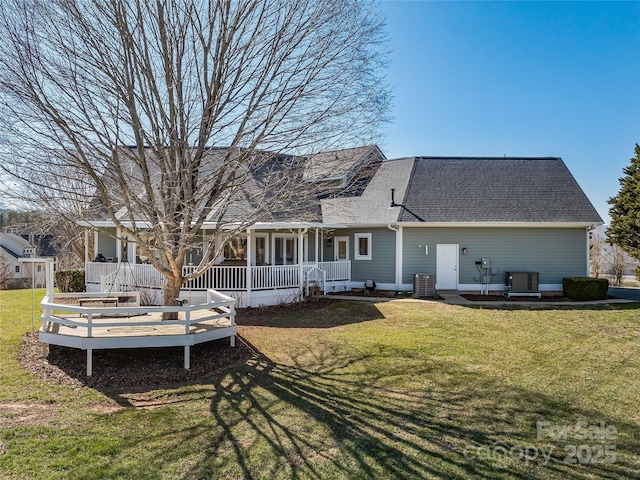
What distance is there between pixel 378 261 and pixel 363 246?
1.00 metres

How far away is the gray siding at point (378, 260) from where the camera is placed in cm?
1552

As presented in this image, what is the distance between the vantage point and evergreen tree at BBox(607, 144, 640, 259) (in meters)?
18.5

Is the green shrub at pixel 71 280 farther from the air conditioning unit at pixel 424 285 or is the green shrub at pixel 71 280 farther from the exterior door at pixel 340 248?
the air conditioning unit at pixel 424 285

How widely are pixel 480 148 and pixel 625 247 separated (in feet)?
28.7

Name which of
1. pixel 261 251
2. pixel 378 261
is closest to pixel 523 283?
pixel 378 261

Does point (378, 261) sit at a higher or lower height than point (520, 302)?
higher

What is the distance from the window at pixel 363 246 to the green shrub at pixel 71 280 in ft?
37.0

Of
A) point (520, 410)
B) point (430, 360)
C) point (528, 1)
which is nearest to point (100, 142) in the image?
point (430, 360)

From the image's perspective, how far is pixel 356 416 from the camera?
4801 millimetres

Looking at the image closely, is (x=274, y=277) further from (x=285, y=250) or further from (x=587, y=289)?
(x=587, y=289)

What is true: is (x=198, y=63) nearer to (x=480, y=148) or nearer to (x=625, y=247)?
(x=480, y=148)

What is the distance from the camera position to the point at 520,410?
4.96 m

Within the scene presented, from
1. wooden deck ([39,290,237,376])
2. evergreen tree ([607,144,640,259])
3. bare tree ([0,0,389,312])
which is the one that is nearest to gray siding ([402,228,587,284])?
evergreen tree ([607,144,640,259])

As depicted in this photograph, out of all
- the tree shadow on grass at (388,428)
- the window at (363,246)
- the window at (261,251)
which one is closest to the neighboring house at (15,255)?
the window at (261,251)
